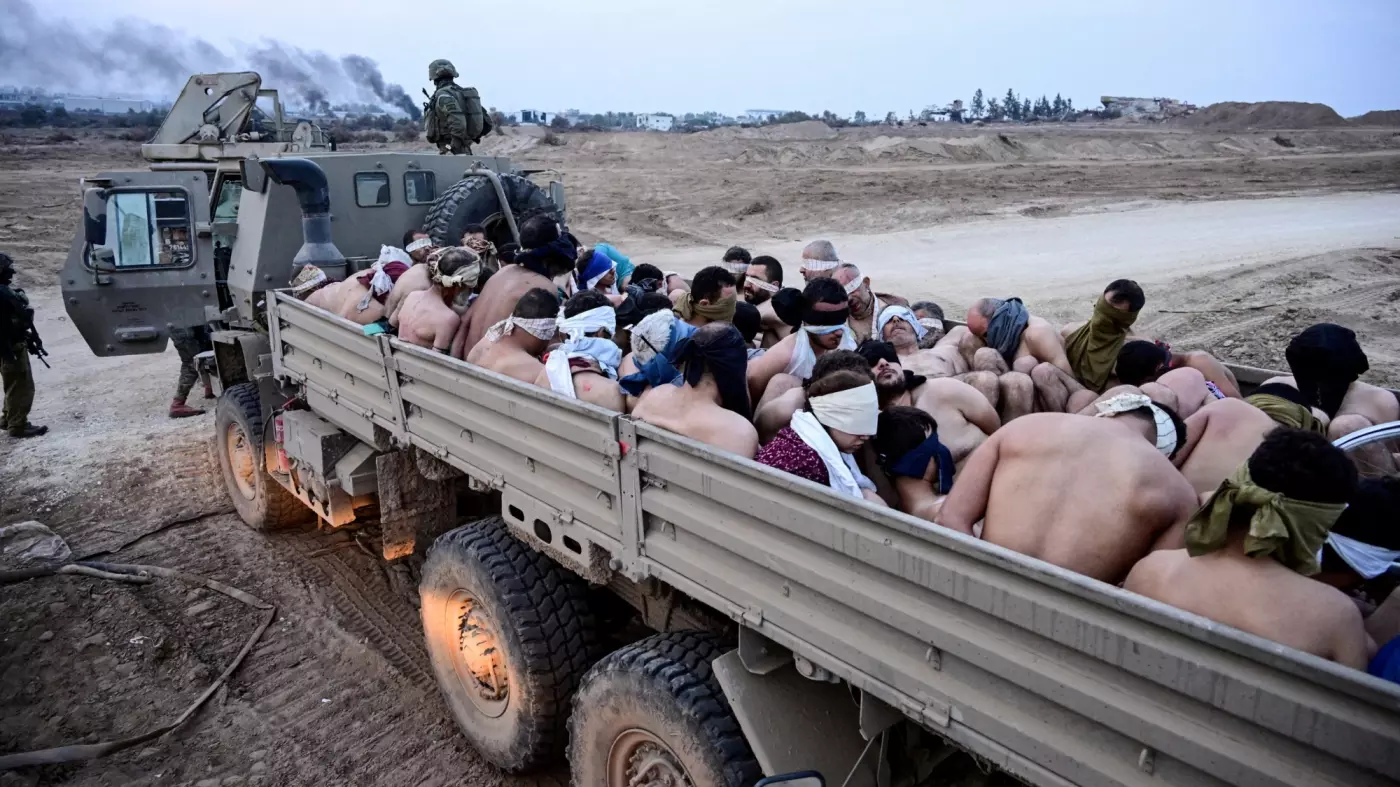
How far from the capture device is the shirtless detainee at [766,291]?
5398mm

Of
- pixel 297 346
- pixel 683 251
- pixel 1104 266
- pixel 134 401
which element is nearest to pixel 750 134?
pixel 683 251

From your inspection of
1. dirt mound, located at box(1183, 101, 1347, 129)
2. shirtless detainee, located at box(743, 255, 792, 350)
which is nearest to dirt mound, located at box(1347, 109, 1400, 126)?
dirt mound, located at box(1183, 101, 1347, 129)

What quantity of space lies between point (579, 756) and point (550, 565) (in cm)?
76

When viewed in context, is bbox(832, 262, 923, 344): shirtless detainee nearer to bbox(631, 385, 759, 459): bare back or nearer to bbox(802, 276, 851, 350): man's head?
bbox(802, 276, 851, 350): man's head

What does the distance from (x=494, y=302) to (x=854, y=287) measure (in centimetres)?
190

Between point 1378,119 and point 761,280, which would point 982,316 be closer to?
point 761,280

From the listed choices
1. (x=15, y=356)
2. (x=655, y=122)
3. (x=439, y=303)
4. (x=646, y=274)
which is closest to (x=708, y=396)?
(x=439, y=303)

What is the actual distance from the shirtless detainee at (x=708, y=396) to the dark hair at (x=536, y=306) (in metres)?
0.97

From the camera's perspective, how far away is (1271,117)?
41.9m

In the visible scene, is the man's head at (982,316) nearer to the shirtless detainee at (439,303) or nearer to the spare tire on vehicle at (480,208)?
the shirtless detainee at (439,303)

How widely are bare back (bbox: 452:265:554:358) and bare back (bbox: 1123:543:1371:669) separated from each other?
346 centimetres

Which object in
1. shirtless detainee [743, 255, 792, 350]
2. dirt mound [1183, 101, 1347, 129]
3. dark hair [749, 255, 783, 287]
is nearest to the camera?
shirtless detainee [743, 255, 792, 350]

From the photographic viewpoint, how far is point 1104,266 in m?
14.3

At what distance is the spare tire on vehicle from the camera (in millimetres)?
6688
